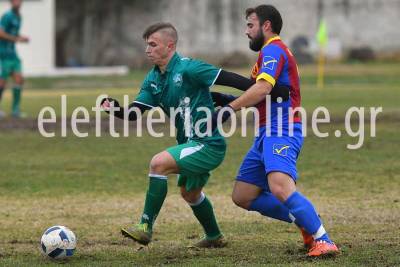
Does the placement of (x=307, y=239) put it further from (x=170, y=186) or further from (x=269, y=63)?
(x=170, y=186)

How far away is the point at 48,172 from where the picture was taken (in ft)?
43.3

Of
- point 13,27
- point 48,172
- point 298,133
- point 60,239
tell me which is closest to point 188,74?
point 298,133

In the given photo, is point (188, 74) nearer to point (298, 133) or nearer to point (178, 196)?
point (298, 133)

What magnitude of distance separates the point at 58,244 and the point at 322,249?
2.10 meters

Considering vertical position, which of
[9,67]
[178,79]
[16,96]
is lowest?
[16,96]

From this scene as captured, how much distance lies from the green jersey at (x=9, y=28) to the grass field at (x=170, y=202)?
2620 millimetres

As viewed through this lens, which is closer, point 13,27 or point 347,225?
point 347,225

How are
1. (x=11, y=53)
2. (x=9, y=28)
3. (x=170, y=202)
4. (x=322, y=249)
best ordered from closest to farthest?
1. (x=322, y=249)
2. (x=170, y=202)
3. (x=9, y=28)
4. (x=11, y=53)

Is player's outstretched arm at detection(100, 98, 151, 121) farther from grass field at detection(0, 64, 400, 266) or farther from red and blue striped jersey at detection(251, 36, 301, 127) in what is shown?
grass field at detection(0, 64, 400, 266)

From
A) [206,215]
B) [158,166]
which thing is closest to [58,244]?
[158,166]

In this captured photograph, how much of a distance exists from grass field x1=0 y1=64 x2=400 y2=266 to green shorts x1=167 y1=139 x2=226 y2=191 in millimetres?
627

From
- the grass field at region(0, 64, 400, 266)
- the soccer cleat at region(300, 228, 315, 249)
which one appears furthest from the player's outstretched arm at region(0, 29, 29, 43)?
the soccer cleat at region(300, 228, 315, 249)

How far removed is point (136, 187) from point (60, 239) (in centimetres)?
421

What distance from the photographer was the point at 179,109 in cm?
810
